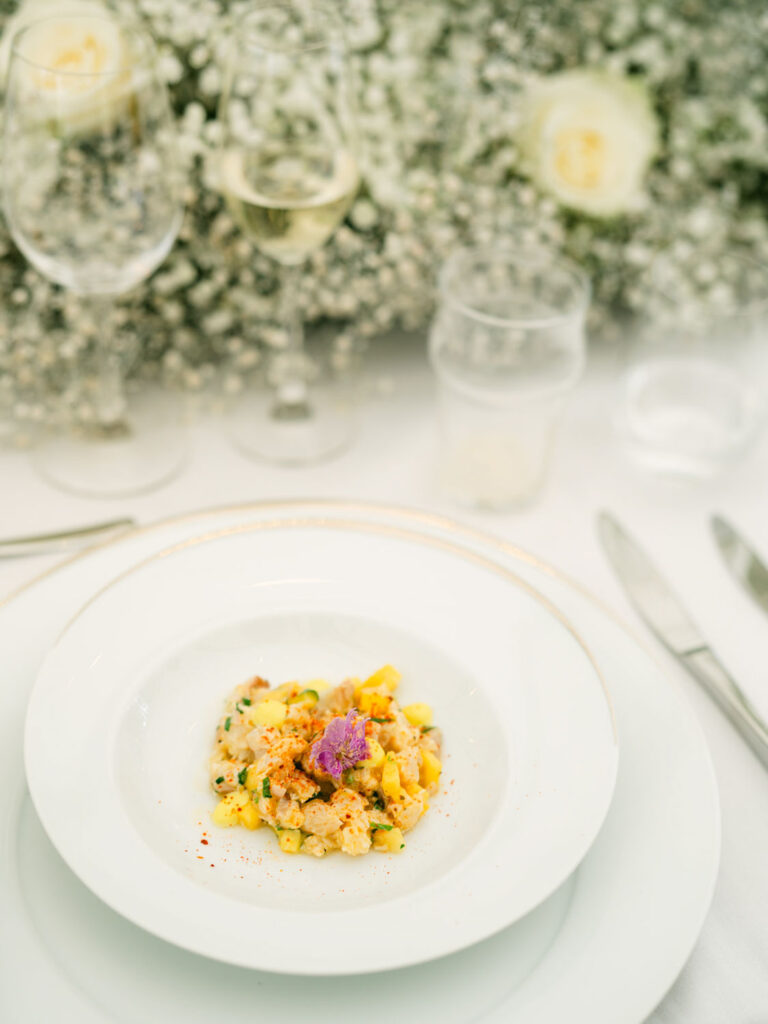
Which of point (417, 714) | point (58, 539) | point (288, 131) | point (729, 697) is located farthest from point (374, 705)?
point (288, 131)

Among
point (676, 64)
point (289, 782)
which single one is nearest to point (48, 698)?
point (289, 782)

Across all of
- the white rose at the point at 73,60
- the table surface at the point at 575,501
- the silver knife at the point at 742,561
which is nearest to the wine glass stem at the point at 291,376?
the table surface at the point at 575,501

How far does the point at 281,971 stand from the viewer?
0.94 m

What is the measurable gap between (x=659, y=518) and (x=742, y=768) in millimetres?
594

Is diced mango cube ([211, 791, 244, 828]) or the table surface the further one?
the table surface

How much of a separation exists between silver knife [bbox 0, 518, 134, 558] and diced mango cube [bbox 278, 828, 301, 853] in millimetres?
634

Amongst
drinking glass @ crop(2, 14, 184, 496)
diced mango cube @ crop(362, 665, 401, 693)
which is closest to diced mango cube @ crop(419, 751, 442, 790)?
diced mango cube @ crop(362, 665, 401, 693)

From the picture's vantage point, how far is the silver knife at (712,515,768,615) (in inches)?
65.9

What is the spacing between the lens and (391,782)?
1205 millimetres

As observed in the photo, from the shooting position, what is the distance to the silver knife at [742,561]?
1673 millimetres

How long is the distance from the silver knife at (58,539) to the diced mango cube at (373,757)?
23.9 inches

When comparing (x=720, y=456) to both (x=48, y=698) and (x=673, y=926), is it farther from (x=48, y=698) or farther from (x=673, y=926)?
(x=48, y=698)

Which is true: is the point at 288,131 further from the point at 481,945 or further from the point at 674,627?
the point at 481,945

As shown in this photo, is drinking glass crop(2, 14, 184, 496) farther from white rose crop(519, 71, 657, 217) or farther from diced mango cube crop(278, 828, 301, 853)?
diced mango cube crop(278, 828, 301, 853)
